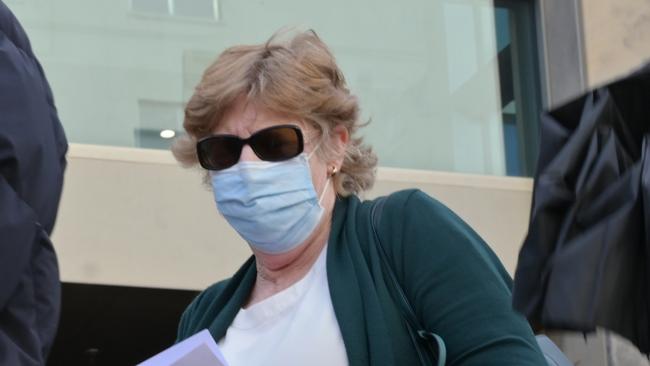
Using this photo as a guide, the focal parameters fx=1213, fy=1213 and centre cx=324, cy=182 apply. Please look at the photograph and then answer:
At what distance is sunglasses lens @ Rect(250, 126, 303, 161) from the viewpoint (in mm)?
3047

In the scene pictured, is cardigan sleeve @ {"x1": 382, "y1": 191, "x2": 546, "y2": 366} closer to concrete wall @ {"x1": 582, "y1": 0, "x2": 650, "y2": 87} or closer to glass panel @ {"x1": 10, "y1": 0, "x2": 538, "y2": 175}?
glass panel @ {"x1": 10, "y1": 0, "x2": 538, "y2": 175}

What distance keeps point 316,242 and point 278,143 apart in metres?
0.27

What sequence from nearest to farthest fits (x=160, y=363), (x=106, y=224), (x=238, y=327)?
(x=160, y=363)
(x=238, y=327)
(x=106, y=224)

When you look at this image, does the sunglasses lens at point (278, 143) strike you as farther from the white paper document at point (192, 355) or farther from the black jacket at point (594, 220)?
the black jacket at point (594, 220)

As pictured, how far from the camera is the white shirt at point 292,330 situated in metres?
2.72

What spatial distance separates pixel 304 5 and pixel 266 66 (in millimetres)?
5025

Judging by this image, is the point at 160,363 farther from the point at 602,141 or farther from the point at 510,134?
the point at 510,134

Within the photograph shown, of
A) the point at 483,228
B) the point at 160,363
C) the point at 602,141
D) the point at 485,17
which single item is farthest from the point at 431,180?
the point at 602,141

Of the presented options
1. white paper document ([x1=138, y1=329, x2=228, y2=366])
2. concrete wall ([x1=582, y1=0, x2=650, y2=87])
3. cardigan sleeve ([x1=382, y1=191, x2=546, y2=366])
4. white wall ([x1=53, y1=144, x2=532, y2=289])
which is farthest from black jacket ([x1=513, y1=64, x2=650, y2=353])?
concrete wall ([x1=582, y1=0, x2=650, y2=87])

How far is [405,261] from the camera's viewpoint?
106 inches

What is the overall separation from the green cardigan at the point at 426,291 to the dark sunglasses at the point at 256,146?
32cm

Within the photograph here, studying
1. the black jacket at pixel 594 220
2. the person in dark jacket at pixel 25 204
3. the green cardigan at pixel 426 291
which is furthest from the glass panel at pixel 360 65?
the black jacket at pixel 594 220

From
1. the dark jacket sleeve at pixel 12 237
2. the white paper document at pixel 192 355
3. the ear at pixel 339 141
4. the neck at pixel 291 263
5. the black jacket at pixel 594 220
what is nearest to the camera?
the black jacket at pixel 594 220

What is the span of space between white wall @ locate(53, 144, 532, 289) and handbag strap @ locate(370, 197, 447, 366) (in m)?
4.87
